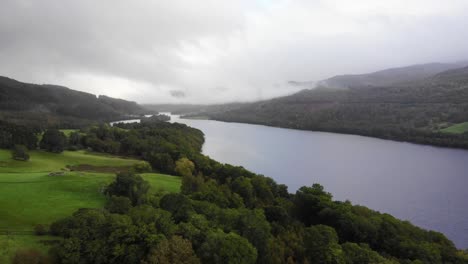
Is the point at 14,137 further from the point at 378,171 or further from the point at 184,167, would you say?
the point at 378,171

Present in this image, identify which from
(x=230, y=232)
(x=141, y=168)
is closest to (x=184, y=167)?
(x=141, y=168)

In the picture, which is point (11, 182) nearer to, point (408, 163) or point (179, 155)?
point (179, 155)

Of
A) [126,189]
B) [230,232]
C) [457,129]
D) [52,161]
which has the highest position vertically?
[457,129]

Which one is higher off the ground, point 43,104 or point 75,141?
point 43,104

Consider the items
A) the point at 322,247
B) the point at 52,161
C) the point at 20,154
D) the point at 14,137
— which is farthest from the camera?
the point at 14,137

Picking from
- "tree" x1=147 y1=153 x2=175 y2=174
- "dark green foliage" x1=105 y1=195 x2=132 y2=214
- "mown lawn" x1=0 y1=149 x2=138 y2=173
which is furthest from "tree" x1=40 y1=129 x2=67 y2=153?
"dark green foliage" x1=105 y1=195 x2=132 y2=214

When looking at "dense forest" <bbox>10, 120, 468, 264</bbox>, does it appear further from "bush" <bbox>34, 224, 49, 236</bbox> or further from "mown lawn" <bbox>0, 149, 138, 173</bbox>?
"mown lawn" <bbox>0, 149, 138, 173</bbox>
